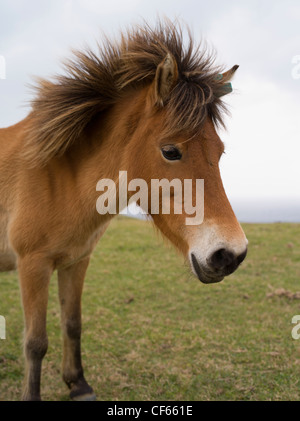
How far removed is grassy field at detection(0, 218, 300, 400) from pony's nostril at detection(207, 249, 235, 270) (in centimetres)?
67

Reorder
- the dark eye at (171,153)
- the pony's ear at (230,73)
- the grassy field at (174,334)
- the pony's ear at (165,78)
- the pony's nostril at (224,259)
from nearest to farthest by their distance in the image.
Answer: the pony's nostril at (224,259) → the pony's ear at (165,78) → the dark eye at (171,153) → the pony's ear at (230,73) → the grassy field at (174,334)

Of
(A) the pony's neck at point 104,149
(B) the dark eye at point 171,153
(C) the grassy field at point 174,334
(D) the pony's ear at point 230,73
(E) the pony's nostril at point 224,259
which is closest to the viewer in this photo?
(E) the pony's nostril at point 224,259

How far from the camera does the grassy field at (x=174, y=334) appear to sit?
13.3 feet

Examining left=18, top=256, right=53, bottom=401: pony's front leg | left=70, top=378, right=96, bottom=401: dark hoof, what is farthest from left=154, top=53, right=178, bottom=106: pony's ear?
left=70, top=378, right=96, bottom=401: dark hoof

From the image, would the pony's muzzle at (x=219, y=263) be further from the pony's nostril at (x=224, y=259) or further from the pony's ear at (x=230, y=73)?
the pony's ear at (x=230, y=73)

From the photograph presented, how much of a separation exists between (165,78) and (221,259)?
1.29 meters

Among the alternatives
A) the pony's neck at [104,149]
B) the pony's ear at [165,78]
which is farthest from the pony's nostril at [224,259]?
the pony's ear at [165,78]

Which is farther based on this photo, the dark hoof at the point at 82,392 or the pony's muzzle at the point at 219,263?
the dark hoof at the point at 82,392

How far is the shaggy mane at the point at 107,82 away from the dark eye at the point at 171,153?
390 millimetres

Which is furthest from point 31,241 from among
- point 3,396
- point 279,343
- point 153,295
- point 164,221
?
point 153,295

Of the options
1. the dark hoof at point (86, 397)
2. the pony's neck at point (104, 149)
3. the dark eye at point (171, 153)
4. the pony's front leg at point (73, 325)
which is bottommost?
the dark hoof at point (86, 397)

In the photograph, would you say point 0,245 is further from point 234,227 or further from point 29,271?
point 234,227

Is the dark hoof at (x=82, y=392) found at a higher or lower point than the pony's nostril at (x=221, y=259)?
lower

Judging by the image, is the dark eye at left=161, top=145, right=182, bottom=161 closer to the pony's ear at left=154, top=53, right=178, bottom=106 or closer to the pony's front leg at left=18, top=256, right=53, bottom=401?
the pony's ear at left=154, top=53, right=178, bottom=106
